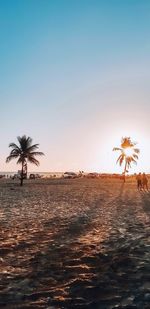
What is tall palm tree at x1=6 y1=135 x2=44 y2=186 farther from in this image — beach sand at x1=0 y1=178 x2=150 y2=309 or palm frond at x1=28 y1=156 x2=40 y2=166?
beach sand at x1=0 y1=178 x2=150 y2=309

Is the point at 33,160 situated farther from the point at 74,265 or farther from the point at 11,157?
the point at 74,265

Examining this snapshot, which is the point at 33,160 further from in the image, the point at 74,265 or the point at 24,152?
the point at 74,265

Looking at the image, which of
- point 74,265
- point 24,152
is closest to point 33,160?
point 24,152

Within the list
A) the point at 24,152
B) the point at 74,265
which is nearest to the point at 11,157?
the point at 24,152

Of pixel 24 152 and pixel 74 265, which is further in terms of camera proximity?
pixel 24 152

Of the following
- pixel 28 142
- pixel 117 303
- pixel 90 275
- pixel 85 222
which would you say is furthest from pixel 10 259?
pixel 28 142

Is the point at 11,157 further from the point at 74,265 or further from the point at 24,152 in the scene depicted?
the point at 74,265

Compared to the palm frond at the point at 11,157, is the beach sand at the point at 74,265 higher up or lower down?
lower down

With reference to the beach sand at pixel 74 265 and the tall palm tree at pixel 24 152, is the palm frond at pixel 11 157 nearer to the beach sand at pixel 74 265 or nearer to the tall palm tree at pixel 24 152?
the tall palm tree at pixel 24 152

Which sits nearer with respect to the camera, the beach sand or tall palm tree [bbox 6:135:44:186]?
the beach sand

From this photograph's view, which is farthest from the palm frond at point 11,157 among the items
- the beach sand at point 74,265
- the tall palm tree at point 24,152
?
the beach sand at point 74,265

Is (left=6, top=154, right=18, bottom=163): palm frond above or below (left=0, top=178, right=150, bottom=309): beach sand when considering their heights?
above

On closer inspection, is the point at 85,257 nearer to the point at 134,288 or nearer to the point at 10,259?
the point at 10,259

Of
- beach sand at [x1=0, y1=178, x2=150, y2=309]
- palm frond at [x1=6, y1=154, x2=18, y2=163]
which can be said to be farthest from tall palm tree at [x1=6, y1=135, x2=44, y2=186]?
beach sand at [x1=0, y1=178, x2=150, y2=309]
